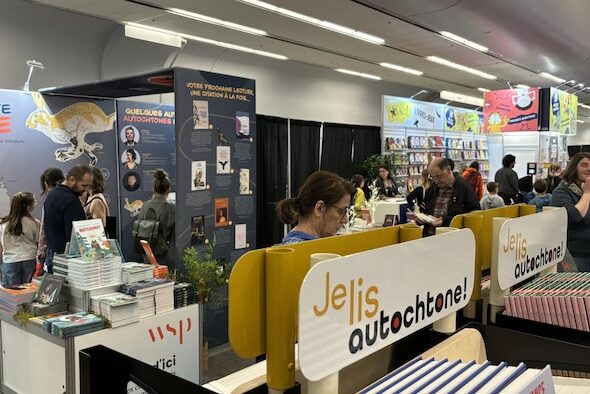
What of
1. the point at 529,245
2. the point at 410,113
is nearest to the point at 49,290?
the point at 529,245

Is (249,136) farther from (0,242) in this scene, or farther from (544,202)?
(544,202)

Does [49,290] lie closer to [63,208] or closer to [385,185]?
[63,208]

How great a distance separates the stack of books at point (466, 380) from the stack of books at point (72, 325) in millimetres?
2497

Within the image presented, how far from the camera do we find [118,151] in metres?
6.61

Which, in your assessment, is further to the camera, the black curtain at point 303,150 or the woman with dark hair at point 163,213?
the black curtain at point 303,150

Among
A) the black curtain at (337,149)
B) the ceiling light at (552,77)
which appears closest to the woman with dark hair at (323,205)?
the black curtain at (337,149)

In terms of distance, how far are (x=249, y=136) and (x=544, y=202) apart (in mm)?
3995

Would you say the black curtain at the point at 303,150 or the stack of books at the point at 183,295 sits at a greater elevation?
the black curtain at the point at 303,150

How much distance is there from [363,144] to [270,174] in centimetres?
354

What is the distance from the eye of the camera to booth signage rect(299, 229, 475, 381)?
0.84 m

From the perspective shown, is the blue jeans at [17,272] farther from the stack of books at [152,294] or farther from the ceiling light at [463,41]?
the ceiling light at [463,41]

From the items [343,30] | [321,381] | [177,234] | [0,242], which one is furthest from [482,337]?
[343,30]

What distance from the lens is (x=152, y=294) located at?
3324mm

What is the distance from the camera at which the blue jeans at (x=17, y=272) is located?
5.06 m
